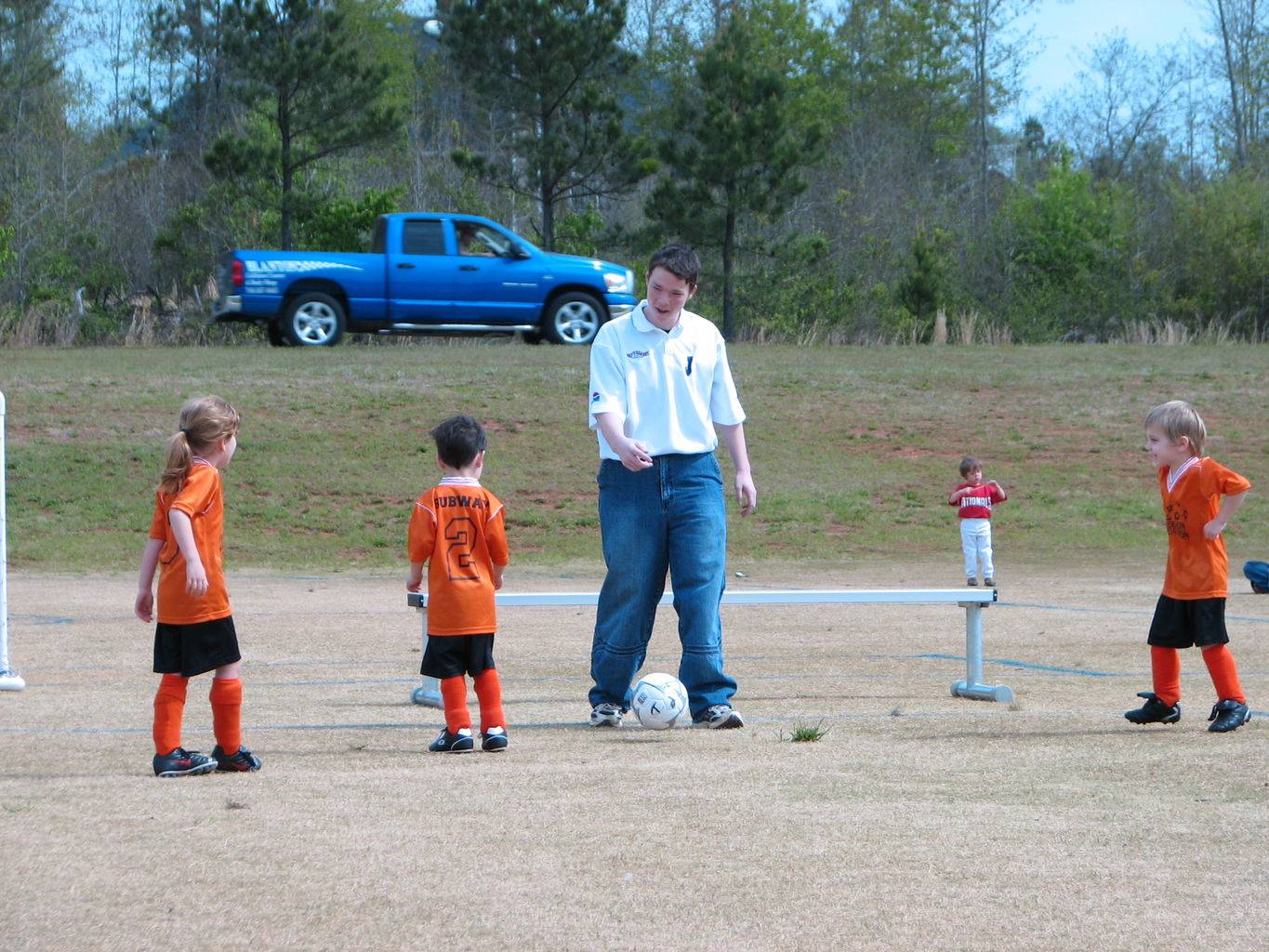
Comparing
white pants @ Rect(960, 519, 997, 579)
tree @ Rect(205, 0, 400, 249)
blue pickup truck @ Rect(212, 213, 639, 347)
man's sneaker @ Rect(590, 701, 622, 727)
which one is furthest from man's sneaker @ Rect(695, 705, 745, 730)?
tree @ Rect(205, 0, 400, 249)

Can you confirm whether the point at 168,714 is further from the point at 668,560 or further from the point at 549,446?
the point at 549,446

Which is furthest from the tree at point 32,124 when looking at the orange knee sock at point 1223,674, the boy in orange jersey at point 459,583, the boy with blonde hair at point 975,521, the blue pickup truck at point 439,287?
the orange knee sock at point 1223,674

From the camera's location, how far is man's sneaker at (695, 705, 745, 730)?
20.3 feet

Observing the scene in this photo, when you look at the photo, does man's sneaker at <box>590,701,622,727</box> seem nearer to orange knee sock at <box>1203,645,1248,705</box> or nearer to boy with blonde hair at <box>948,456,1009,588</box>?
orange knee sock at <box>1203,645,1248,705</box>

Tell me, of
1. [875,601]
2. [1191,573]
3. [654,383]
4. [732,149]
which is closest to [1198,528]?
[1191,573]

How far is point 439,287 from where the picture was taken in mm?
24141

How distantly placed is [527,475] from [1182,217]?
31.5m

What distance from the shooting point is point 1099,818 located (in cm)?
437

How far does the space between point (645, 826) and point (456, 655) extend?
1689 mm

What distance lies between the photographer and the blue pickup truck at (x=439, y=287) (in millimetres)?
23891

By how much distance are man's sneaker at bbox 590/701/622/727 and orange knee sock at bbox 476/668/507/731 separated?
644 mm

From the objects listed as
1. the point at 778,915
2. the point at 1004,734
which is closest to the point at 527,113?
the point at 1004,734

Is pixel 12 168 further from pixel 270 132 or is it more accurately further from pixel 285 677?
pixel 285 677

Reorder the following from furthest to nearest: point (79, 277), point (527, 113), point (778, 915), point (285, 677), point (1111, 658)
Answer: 1. point (79, 277)
2. point (527, 113)
3. point (1111, 658)
4. point (285, 677)
5. point (778, 915)
